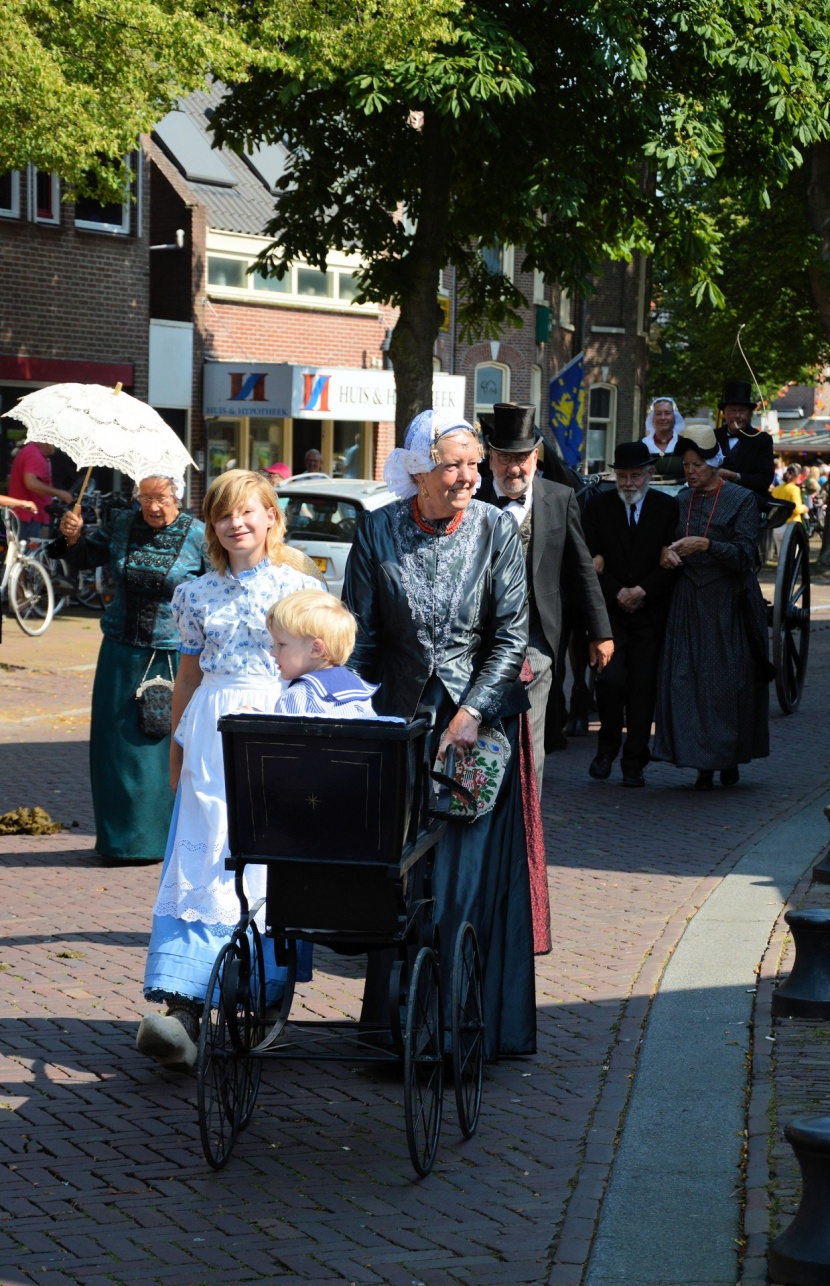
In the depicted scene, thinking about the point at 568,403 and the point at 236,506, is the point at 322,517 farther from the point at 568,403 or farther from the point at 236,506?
the point at 236,506

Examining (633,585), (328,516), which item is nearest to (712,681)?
(633,585)

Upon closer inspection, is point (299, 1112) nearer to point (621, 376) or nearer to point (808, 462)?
point (621, 376)

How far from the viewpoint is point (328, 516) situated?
54.0ft

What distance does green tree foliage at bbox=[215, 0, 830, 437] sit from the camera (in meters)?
16.8

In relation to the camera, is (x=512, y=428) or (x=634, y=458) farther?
(x=634, y=458)

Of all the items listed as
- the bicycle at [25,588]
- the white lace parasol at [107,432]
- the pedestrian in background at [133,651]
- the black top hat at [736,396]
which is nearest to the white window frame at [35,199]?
the bicycle at [25,588]

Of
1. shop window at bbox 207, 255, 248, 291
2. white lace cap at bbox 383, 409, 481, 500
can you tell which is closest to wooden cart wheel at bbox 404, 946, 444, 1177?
white lace cap at bbox 383, 409, 481, 500

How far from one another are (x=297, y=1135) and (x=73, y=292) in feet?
64.8

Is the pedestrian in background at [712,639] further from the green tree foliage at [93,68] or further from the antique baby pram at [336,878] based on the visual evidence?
the green tree foliage at [93,68]

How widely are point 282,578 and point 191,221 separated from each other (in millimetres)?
22391

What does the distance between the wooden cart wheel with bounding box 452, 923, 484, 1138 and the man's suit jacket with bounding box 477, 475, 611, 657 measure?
2579mm

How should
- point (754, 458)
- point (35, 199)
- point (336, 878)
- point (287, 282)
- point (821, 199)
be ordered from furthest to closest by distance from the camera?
point (287, 282), point (821, 199), point (35, 199), point (754, 458), point (336, 878)

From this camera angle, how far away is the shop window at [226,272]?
90.0 ft

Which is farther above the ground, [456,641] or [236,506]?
[236,506]
